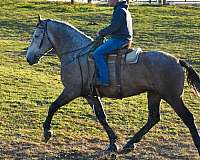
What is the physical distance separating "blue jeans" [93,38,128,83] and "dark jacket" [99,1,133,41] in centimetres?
9

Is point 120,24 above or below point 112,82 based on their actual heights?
above

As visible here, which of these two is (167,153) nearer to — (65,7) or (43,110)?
(43,110)

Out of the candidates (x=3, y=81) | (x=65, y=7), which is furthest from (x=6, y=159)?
(x=65, y=7)

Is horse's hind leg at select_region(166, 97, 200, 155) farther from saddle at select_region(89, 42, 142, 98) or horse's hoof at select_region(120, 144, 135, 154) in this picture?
horse's hoof at select_region(120, 144, 135, 154)

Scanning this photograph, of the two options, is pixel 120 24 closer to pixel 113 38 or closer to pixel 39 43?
pixel 113 38

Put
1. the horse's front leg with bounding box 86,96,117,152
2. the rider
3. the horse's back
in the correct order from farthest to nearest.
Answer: the horse's front leg with bounding box 86,96,117,152
the rider
the horse's back

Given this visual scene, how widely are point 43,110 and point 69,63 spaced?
2.57 meters

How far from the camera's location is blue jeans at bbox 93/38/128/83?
7902mm

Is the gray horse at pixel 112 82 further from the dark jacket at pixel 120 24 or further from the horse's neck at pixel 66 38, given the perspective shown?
the dark jacket at pixel 120 24

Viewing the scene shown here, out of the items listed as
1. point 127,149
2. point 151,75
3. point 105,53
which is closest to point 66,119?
point 127,149

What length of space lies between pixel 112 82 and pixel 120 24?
891 millimetres

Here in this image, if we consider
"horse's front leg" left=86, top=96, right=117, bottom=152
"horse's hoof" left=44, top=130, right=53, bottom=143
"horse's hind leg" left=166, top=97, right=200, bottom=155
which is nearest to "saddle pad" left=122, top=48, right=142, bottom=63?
"horse's hind leg" left=166, top=97, right=200, bottom=155

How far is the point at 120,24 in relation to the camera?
25.6 feet

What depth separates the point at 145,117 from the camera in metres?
10.4
